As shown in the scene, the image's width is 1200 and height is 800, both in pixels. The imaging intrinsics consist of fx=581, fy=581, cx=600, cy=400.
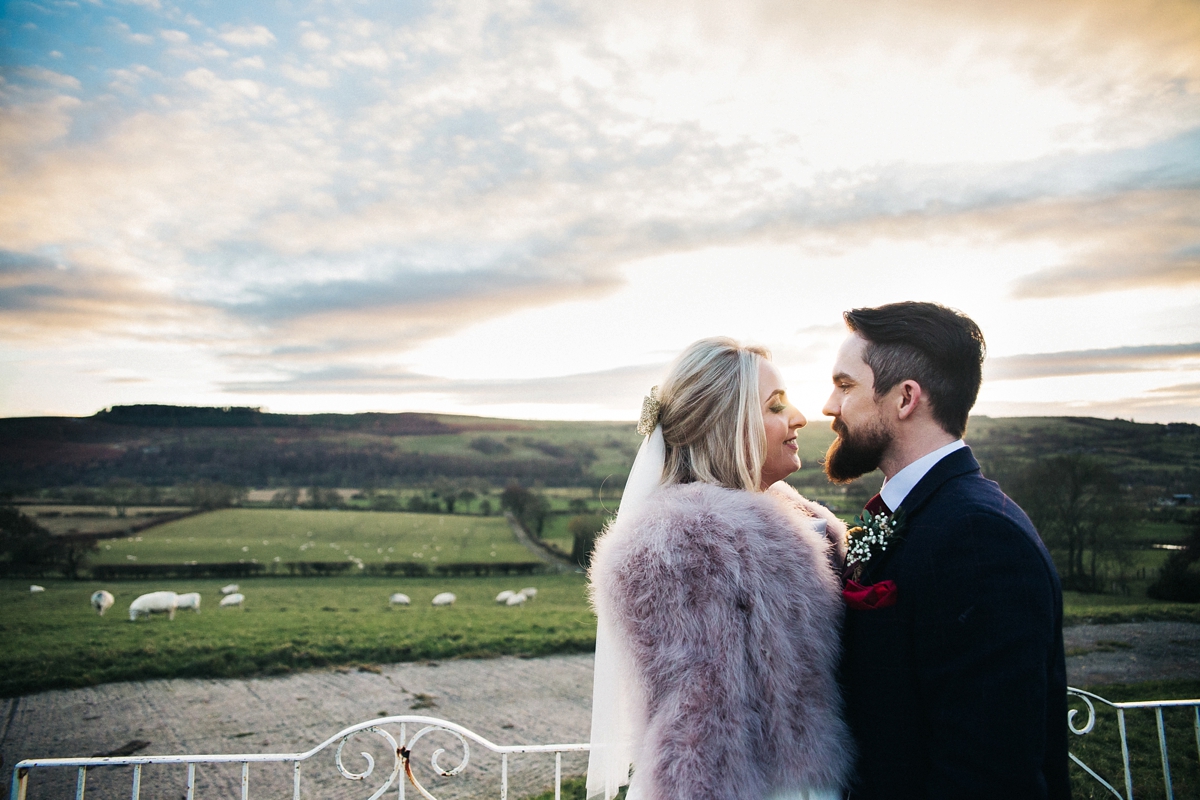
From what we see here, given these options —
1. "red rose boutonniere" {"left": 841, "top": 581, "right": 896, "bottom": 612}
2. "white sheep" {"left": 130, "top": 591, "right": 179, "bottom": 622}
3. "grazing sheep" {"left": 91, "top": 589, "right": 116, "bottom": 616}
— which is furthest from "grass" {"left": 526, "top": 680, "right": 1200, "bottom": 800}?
"grazing sheep" {"left": 91, "top": 589, "right": 116, "bottom": 616}

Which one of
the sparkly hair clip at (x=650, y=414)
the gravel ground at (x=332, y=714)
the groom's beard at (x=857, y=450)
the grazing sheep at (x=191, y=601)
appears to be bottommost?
the grazing sheep at (x=191, y=601)

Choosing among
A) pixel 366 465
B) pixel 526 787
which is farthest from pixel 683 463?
pixel 366 465

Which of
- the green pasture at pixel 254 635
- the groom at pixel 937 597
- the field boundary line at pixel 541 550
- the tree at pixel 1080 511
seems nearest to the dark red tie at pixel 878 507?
the groom at pixel 937 597

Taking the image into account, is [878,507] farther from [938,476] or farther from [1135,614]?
[1135,614]

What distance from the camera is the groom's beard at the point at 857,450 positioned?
2492 millimetres

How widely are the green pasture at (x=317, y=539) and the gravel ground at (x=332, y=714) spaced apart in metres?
29.0

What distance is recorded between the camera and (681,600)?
2131 mm

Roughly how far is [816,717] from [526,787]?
8699 mm

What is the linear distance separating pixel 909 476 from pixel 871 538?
0.99 ft

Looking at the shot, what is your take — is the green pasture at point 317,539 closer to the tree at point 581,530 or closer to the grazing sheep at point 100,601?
the tree at point 581,530

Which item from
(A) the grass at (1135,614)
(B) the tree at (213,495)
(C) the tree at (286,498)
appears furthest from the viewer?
(C) the tree at (286,498)

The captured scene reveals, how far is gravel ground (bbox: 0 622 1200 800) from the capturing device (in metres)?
9.59

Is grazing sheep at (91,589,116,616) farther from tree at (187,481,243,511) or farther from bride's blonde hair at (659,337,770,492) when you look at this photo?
tree at (187,481,243,511)

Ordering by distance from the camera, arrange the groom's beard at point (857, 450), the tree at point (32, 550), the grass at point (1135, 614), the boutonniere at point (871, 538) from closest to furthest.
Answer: the boutonniere at point (871, 538)
the groom's beard at point (857, 450)
the grass at point (1135, 614)
the tree at point (32, 550)
